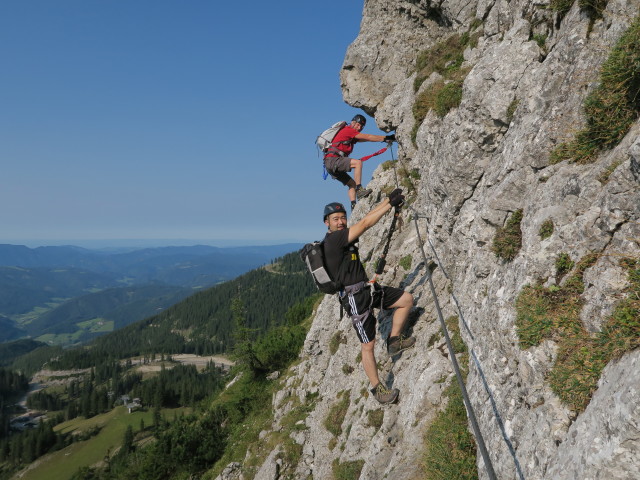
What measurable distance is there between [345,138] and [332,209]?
26.1 ft

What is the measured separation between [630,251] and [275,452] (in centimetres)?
1860

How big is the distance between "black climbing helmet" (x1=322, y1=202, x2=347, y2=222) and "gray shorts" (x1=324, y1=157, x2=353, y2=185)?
6775 mm

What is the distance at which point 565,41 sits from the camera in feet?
26.2

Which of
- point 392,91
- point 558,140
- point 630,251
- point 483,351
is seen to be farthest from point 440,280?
point 392,91

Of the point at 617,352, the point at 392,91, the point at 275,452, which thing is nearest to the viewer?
the point at 617,352

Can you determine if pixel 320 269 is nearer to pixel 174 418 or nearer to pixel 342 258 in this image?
pixel 342 258

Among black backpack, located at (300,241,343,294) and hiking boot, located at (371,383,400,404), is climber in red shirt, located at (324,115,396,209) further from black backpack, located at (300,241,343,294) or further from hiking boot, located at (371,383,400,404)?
hiking boot, located at (371,383,400,404)

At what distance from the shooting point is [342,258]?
946 centimetres

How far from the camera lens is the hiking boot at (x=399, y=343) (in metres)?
11.4

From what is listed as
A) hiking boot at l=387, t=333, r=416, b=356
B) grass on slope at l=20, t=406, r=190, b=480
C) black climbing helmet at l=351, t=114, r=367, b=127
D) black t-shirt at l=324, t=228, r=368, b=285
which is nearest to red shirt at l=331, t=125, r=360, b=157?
black climbing helmet at l=351, t=114, r=367, b=127

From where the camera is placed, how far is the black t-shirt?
912cm

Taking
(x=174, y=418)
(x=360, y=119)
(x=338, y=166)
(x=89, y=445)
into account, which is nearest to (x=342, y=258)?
(x=338, y=166)

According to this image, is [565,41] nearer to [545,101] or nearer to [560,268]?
[545,101]

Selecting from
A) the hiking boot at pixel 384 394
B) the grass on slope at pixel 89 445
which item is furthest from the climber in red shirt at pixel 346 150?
the grass on slope at pixel 89 445
